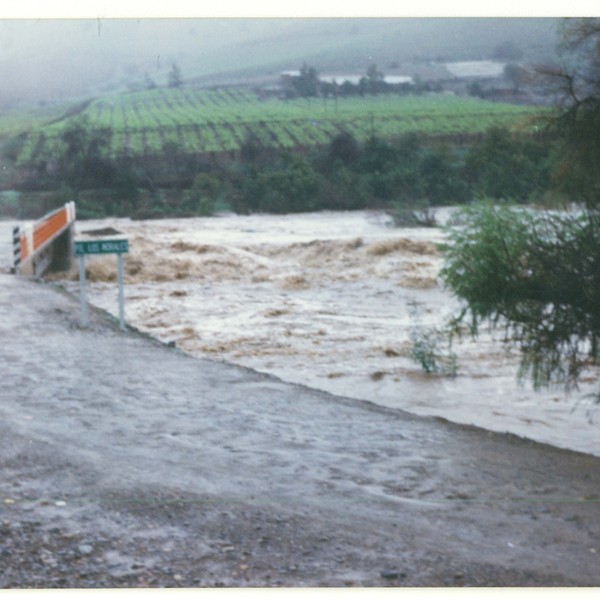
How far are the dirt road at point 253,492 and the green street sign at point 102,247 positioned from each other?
0.48 meters

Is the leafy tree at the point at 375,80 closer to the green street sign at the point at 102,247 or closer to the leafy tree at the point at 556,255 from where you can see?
the leafy tree at the point at 556,255

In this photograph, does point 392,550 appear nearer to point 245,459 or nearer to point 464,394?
point 245,459

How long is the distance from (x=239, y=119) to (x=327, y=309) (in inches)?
102

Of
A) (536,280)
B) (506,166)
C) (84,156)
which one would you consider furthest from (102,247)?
(536,280)

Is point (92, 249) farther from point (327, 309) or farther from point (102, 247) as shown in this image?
point (327, 309)

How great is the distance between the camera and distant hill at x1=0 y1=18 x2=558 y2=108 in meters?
5.17

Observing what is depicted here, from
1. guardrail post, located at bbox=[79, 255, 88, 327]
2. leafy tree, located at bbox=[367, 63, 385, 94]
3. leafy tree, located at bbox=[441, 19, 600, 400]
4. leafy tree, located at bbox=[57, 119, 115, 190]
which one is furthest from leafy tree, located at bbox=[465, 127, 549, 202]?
guardrail post, located at bbox=[79, 255, 88, 327]

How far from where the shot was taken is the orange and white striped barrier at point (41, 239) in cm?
566

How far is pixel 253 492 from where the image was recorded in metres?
A: 4.83

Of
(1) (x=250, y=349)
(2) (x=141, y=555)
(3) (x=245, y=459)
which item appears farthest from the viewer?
(1) (x=250, y=349)

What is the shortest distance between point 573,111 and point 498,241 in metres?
0.73

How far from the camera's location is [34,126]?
551cm

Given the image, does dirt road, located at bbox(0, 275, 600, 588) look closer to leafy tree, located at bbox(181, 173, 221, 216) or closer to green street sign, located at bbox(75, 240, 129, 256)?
green street sign, located at bbox(75, 240, 129, 256)

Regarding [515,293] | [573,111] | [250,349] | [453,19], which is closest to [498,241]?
[515,293]
